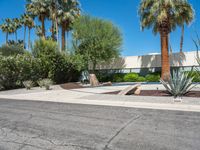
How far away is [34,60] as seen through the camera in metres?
25.0

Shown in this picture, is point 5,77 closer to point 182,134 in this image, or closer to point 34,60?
point 34,60

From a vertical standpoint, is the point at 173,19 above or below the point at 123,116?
above

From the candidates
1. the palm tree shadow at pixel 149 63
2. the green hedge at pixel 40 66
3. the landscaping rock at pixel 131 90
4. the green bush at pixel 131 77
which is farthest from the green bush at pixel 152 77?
the landscaping rock at pixel 131 90

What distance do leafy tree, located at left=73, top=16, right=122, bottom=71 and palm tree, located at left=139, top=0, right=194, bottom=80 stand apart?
6.10 meters

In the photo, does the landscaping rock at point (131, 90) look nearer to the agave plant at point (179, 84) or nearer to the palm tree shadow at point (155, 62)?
the agave plant at point (179, 84)

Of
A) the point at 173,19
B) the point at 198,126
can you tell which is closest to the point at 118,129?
the point at 198,126

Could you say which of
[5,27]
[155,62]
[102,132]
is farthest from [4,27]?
[102,132]

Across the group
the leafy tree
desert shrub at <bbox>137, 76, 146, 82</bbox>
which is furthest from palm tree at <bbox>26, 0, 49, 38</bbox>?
desert shrub at <bbox>137, 76, 146, 82</bbox>

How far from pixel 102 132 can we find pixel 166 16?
20.5 meters

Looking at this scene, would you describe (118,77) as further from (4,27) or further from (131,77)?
(4,27)

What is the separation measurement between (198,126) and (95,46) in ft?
78.7

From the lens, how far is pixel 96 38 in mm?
29500

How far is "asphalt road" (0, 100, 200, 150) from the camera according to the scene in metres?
4.83

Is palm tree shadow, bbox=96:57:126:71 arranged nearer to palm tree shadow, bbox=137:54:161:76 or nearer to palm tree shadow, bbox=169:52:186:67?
palm tree shadow, bbox=137:54:161:76
